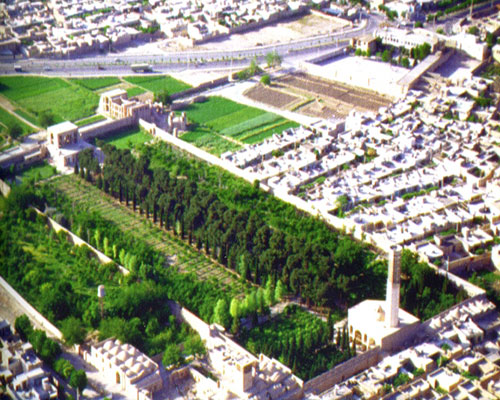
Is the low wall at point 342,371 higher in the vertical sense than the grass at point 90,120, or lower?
lower

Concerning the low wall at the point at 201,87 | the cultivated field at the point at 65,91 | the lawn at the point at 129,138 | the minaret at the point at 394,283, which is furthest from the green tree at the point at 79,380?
the low wall at the point at 201,87

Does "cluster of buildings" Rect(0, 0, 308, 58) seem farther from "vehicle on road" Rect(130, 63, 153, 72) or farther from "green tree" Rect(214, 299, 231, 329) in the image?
"green tree" Rect(214, 299, 231, 329)

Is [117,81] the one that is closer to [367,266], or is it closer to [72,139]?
[72,139]

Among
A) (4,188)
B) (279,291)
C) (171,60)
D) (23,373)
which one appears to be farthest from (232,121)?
(23,373)

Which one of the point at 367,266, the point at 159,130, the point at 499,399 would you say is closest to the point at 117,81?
the point at 159,130

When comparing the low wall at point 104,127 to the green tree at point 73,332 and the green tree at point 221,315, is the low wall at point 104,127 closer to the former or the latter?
the green tree at point 73,332

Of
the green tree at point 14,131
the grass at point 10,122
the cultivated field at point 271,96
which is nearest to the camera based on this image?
the green tree at point 14,131
